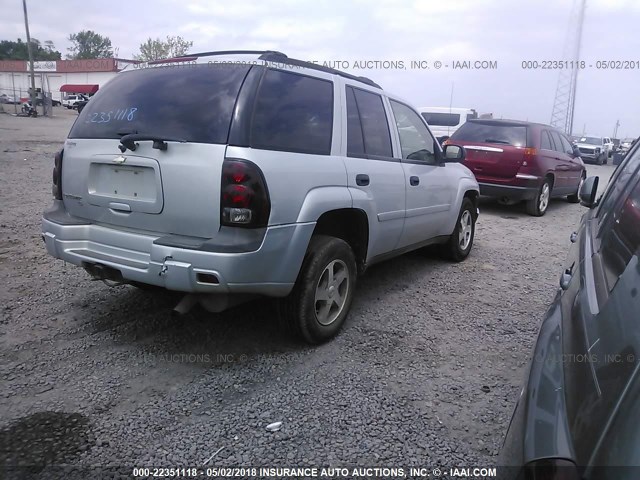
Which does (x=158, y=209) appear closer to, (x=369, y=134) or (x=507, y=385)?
(x=369, y=134)

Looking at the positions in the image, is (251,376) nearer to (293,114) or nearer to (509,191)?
(293,114)

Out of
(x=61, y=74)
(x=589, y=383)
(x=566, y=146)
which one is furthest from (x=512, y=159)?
(x=61, y=74)

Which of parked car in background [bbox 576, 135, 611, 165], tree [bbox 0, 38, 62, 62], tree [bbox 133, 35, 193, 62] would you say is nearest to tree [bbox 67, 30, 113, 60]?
tree [bbox 0, 38, 62, 62]

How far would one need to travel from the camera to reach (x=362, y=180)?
11.8 ft

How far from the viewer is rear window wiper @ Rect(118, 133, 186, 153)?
2832mm

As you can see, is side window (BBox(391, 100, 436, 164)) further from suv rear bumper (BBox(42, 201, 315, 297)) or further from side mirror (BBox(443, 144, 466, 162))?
suv rear bumper (BBox(42, 201, 315, 297))

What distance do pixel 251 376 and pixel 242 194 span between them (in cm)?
114

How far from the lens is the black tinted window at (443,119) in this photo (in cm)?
2006

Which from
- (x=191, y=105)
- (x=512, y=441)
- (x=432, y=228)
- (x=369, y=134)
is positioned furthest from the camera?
(x=432, y=228)

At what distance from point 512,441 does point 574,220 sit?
9113 millimetres

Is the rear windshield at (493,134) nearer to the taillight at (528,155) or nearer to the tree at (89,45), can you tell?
the taillight at (528,155)

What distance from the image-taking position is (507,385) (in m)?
3.01

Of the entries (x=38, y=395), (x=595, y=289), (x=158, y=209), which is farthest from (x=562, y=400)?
(x=38, y=395)

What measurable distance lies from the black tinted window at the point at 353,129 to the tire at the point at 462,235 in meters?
2.18
